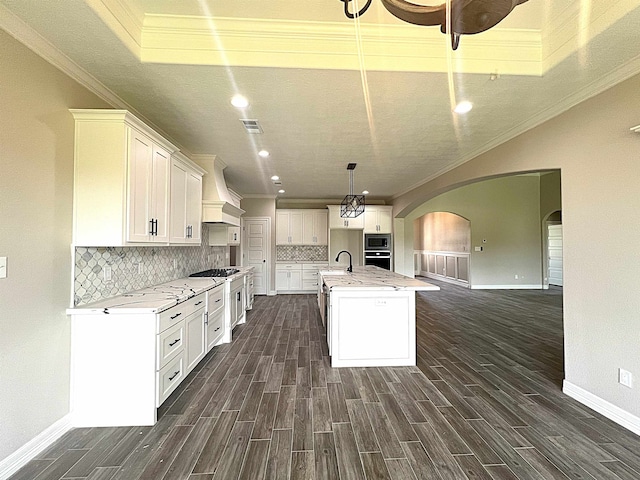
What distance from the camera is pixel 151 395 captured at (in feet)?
7.22

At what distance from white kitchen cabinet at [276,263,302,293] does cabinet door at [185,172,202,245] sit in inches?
167

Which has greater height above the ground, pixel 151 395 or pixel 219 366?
pixel 151 395

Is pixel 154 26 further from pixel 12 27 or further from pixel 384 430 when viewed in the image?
pixel 384 430

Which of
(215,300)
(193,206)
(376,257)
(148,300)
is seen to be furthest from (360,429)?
(376,257)

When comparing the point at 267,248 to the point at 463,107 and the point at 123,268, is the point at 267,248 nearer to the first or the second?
the point at 123,268

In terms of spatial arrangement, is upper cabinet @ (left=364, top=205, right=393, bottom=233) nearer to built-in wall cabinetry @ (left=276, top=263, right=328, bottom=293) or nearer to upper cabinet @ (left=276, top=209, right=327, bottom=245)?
upper cabinet @ (left=276, top=209, right=327, bottom=245)

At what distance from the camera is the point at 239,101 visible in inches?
106

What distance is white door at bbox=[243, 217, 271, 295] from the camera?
305 inches

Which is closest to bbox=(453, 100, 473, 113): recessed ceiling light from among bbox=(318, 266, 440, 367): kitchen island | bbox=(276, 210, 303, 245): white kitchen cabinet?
bbox=(318, 266, 440, 367): kitchen island

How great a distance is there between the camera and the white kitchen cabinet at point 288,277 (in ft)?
26.1

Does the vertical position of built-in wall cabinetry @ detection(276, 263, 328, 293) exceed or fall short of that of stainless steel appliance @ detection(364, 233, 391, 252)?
it falls short

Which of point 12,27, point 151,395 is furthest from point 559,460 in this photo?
point 12,27

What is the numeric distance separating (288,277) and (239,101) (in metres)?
5.77

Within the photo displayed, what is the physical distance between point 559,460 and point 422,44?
2970mm
